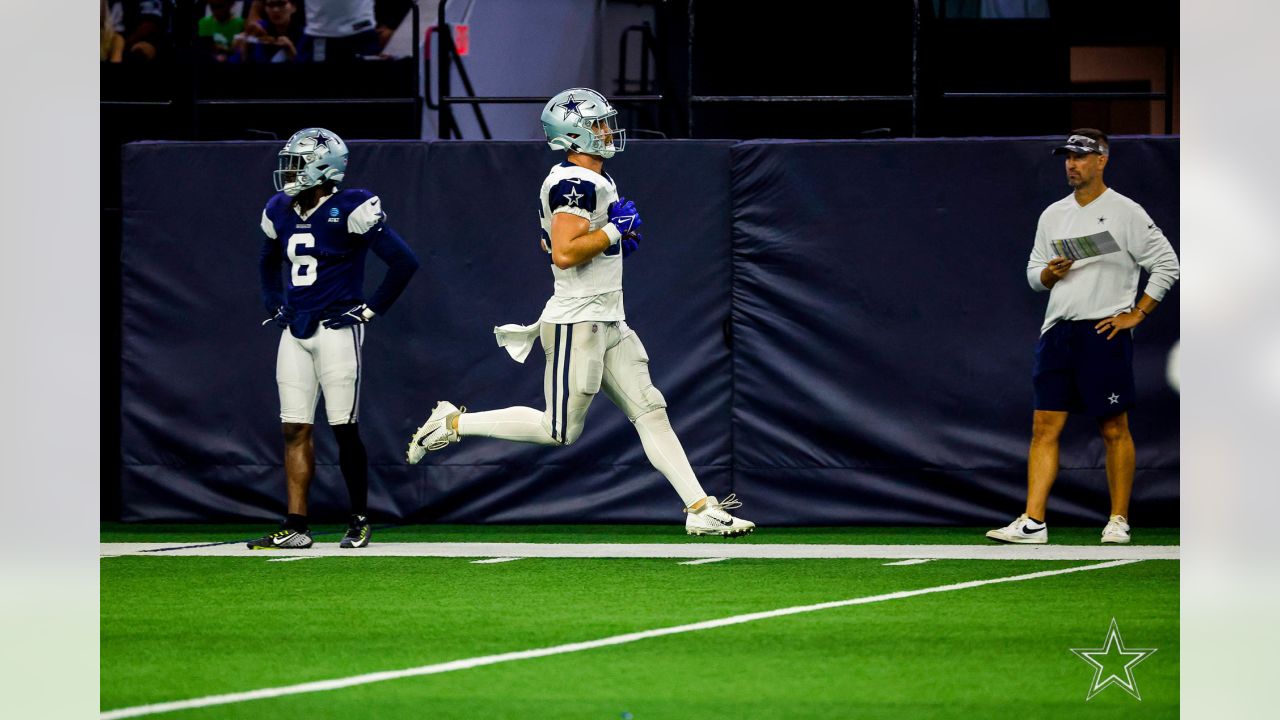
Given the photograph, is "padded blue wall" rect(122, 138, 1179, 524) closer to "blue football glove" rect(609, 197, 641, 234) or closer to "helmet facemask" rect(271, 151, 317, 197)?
"helmet facemask" rect(271, 151, 317, 197)

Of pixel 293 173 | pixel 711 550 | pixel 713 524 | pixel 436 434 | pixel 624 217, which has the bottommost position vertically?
pixel 711 550

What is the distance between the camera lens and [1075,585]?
249 inches

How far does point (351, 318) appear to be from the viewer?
7.66m

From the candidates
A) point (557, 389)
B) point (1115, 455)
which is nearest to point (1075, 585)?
point (1115, 455)

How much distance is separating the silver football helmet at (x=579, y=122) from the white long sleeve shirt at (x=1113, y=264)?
239cm

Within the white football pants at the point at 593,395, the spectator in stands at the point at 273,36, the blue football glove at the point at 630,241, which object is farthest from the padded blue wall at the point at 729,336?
the spectator in stands at the point at 273,36

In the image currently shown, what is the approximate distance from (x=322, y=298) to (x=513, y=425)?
3.76ft

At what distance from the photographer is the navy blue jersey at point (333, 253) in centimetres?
767

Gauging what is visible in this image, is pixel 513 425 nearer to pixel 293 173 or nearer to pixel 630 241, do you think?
pixel 630 241

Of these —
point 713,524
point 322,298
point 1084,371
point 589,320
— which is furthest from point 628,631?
point 1084,371

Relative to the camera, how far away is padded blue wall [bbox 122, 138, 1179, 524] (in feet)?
29.4

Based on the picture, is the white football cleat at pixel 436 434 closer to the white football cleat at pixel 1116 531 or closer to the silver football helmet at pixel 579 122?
the silver football helmet at pixel 579 122
